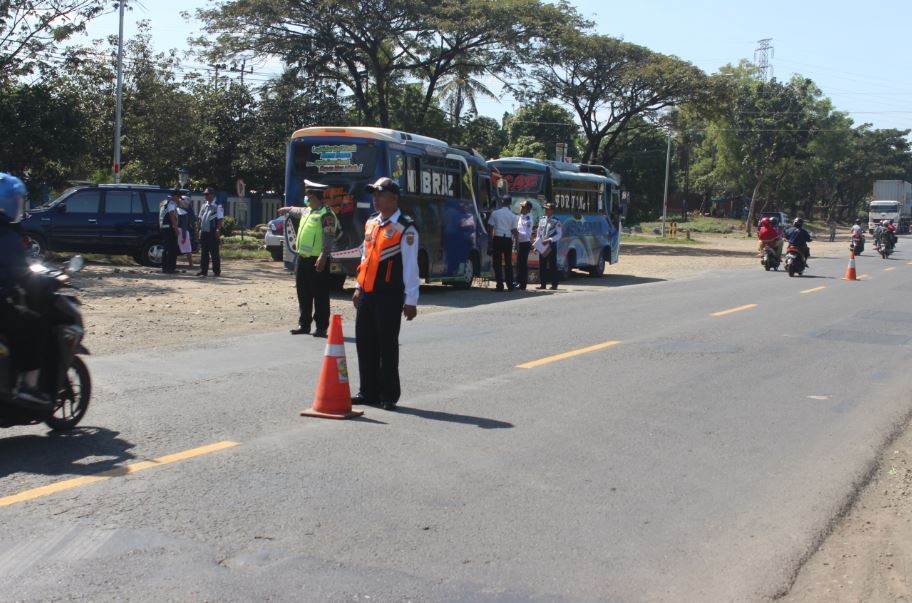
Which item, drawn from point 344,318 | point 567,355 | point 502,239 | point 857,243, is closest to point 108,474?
point 567,355

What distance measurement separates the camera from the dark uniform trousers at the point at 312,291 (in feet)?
41.6

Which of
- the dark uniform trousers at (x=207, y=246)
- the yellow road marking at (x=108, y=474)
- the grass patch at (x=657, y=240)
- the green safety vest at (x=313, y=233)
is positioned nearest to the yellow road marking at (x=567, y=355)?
the green safety vest at (x=313, y=233)

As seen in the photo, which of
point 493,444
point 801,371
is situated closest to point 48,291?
point 493,444

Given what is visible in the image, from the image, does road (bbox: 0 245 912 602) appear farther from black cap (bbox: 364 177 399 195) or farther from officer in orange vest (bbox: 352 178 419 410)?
black cap (bbox: 364 177 399 195)

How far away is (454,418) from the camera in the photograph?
26.5ft

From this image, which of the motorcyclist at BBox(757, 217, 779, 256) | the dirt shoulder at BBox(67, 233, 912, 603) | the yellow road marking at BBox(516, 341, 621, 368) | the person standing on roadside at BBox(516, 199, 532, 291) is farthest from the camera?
the motorcyclist at BBox(757, 217, 779, 256)

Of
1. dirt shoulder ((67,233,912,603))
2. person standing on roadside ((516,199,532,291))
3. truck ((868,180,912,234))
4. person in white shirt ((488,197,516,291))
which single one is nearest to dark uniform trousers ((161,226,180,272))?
dirt shoulder ((67,233,912,603))

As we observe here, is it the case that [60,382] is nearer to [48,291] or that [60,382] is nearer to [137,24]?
[48,291]

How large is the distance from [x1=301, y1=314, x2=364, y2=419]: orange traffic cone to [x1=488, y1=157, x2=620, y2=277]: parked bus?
657 inches

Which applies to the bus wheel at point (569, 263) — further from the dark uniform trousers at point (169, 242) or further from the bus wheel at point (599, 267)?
the dark uniform trousers at point (169, 242)

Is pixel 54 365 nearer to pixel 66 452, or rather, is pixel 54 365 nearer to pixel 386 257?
pixel 66 452

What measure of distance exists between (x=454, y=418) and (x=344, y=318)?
25.0 feet

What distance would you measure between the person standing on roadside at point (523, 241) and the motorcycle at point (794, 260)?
10.2m

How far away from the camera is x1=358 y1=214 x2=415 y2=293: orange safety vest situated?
8.10 m
